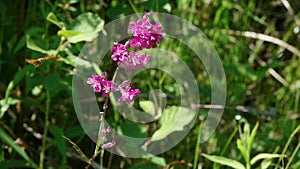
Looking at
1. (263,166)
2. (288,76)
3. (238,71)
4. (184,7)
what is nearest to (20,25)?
(184,7)

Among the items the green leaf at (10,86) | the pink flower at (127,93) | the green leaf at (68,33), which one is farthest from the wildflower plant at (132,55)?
the green leaf at (10,86)

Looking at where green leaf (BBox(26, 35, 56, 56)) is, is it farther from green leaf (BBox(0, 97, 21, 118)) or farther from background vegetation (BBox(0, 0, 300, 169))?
green leaf (BBox(0, 97, 21, 118))

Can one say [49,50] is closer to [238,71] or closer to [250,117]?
[238,71]

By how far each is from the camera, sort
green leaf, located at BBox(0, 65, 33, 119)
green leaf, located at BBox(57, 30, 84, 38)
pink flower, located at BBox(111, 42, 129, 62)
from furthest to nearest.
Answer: green leaf, located at BBox(0, 65, 33, 119)
green leaf, located at BBox(57, 30, 84, 38)
pink flower, located at BBox(111, 42, 129, 62)

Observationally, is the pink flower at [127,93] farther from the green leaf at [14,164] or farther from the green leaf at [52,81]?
the green leaf at [14,164]

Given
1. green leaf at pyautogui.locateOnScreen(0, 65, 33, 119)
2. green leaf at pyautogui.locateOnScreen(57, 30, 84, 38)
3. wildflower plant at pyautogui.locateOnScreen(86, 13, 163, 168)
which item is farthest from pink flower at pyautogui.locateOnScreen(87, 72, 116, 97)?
green leaf at pyautogui.locateOnScreen(0, 65, 33, 119)

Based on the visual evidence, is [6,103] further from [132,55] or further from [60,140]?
[132,55]
